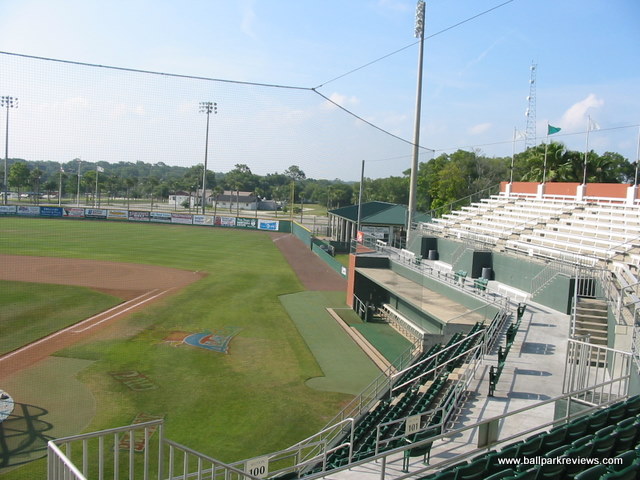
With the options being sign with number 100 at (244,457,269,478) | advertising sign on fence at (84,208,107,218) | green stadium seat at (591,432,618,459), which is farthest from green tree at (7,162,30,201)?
advertising sign on fence at (84,208,107,218)

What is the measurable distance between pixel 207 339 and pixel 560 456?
12560mm

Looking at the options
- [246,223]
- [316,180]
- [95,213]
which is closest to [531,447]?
[316,180]

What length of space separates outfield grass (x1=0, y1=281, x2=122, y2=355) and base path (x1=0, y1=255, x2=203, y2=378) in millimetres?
389

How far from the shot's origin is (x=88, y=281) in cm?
2336

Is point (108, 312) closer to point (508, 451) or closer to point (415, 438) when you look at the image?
point (415, 438)

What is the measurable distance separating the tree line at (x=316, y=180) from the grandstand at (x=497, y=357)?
382cm

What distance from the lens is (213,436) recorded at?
9.66 meters

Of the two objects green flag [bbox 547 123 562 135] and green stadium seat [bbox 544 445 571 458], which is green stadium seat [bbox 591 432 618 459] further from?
green flag [bbox 547 123 562 135]

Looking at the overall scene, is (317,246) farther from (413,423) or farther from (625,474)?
(625,474)

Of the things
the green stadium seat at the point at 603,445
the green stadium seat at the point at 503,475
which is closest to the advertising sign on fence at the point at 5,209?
the green stadium seat at the point at 503,475

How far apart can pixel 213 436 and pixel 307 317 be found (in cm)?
1073

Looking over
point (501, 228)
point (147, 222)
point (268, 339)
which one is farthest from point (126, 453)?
point (147, 222)

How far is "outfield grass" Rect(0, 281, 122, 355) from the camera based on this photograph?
48.3ft

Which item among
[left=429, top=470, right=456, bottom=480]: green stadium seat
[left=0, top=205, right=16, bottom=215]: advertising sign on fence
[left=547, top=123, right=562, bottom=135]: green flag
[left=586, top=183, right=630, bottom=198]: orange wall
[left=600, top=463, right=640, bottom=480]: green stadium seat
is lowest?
[left=429, top=470, right=456, bottom=480]: green stadium seat
